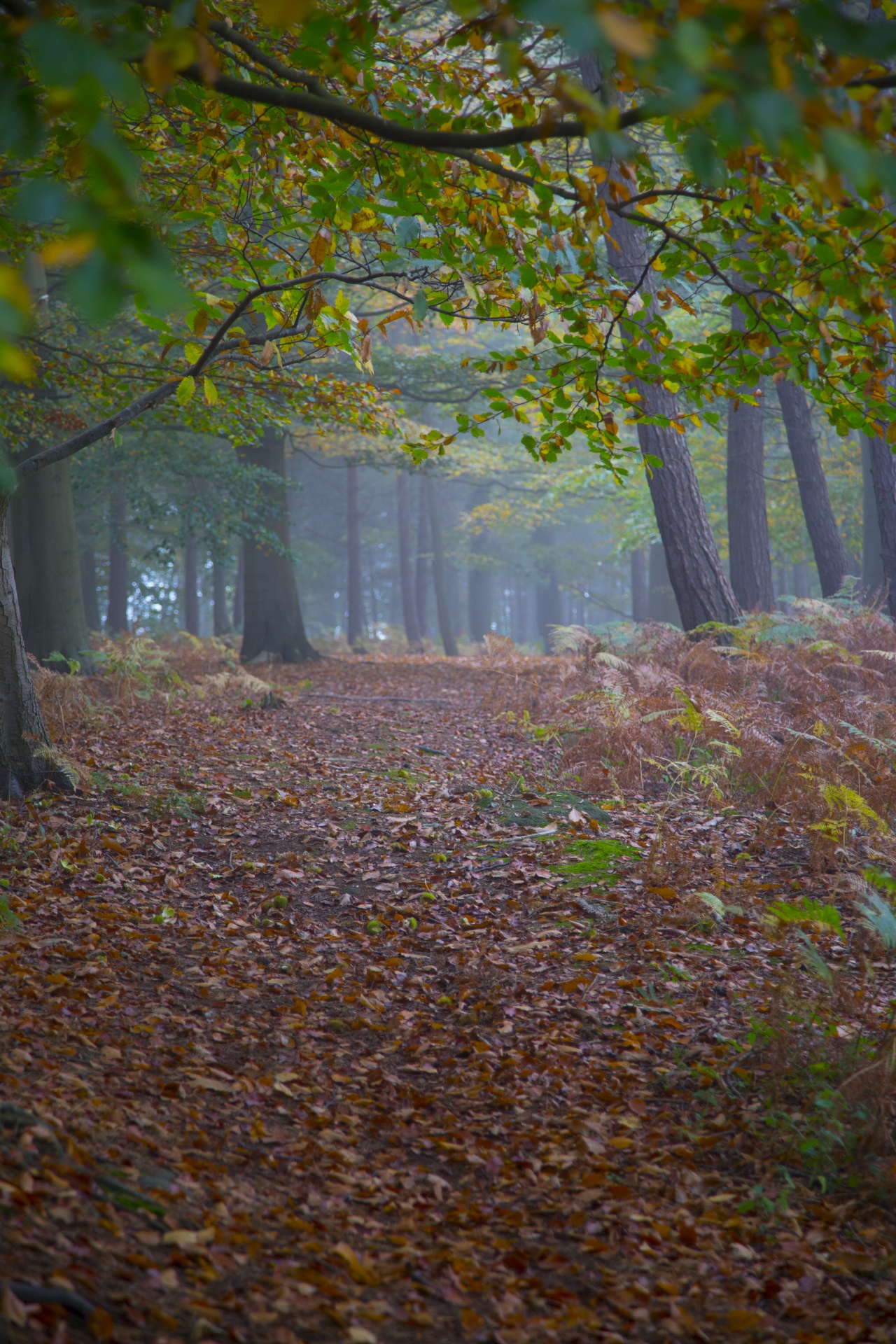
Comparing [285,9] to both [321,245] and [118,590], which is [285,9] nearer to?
[321,245]

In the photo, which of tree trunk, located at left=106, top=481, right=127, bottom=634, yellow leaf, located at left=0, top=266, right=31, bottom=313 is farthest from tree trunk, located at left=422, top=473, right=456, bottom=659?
yellow leaf, located at left=0, top=266, right=31, bottom=313

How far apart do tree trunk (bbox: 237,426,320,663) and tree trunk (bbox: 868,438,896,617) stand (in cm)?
887

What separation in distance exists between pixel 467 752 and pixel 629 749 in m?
1.71

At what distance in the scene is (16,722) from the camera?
6160 mm

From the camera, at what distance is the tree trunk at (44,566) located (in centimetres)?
1048

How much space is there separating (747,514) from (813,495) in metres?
1.05

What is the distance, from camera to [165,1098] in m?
3.38

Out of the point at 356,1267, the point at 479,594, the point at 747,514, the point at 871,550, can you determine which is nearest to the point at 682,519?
the point at 747,514

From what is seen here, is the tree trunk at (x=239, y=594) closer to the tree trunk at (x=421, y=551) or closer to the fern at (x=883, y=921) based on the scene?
the tree trunk at (x=421, y=551)

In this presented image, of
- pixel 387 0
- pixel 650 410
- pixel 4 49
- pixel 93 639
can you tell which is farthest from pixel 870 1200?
pixel 93 639

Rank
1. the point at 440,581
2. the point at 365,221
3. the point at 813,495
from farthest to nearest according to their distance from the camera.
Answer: the point at 440,581 → the point at 813,495 → the point at 365,221

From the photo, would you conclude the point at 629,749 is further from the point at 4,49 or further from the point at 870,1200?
the point at 4,49

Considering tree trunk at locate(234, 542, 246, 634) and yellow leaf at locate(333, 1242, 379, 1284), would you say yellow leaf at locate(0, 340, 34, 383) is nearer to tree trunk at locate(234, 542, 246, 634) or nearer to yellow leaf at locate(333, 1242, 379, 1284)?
yellow leaf at locate(333, 1242, 379, 1284)

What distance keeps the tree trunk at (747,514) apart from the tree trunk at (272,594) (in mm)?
7282
